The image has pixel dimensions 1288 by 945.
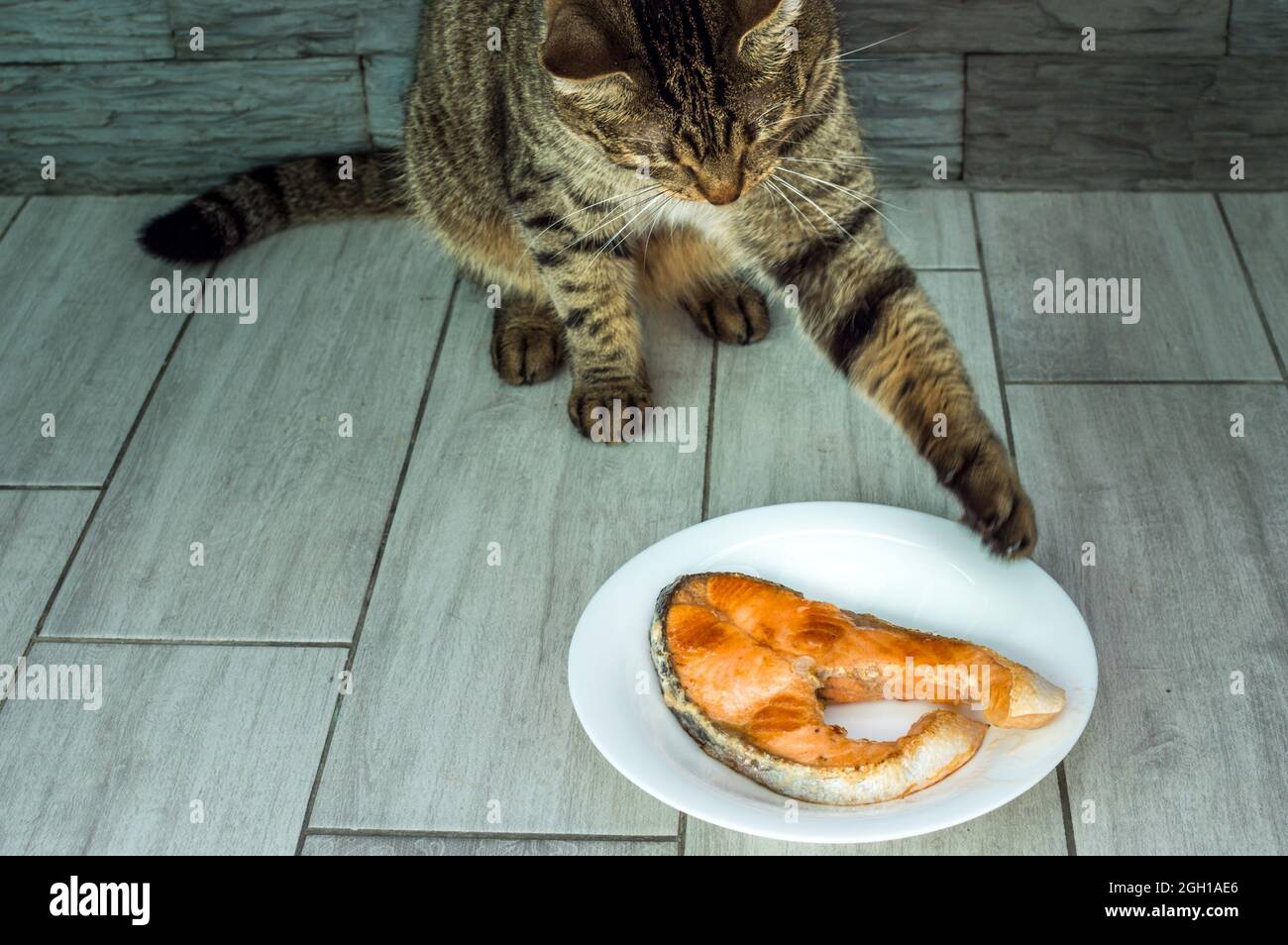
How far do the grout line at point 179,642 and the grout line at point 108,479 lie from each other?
4 cm

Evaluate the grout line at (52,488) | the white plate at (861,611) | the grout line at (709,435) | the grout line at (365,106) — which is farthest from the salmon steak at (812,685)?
the grout line at (365,106)

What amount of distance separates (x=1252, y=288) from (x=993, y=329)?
17.0 inches

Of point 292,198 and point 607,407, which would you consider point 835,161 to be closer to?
point 607,407

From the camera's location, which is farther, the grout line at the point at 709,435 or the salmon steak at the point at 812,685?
the grout line at the point at 709,435

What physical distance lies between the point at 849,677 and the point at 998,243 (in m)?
1.17

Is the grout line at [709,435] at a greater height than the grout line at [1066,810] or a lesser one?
lesser

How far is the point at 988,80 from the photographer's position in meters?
2.39

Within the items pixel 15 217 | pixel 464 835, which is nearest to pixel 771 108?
pixel 464 835

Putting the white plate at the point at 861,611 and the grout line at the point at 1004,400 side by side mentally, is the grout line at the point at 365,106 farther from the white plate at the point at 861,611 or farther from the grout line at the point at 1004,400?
the white plate at the point at 861,611

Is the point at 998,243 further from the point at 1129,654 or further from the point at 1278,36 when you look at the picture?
the point at 1129,654

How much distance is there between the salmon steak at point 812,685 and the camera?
135 cm

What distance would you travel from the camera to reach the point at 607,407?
2.01m

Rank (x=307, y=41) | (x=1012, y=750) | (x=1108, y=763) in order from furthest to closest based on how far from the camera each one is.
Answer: (x=307, y=41) < (x=1108, y=763) < (x=1012, y=750)

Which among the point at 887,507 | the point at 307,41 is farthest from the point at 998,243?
the point at 307,41
